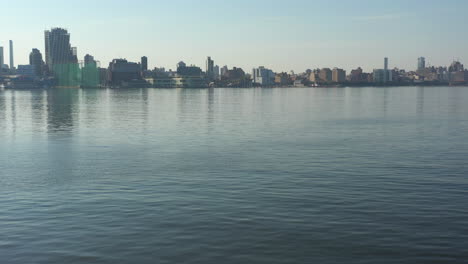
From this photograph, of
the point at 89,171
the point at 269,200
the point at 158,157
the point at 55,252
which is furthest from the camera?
the point at 158,157

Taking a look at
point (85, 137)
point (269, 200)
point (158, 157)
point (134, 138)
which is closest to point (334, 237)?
point (269, 200)

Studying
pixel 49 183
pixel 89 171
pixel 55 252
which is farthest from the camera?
pixel 89 171

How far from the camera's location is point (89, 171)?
37.6 m

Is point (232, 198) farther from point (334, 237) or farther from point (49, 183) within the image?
point (49, 183)

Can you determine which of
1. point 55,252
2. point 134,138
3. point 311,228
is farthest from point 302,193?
point 134,138

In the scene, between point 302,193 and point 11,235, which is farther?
point 302,193

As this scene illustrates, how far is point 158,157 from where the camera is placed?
4425 centimetres

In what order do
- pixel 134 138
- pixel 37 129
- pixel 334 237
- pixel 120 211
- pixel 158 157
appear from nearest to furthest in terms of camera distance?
pixel 334 237, pixel 120 211, pixel 158 157, pixel 134 138, pixel 37 129

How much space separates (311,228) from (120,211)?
32.8ft

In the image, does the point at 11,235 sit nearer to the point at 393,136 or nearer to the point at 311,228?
the point at 311,228

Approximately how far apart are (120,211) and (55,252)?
19.7ft

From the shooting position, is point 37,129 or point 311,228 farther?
point 37,129

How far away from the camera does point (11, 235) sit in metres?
22.3

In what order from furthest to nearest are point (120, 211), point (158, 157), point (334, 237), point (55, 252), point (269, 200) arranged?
point (158, 157)
point (269, 200)
point (120, 211)
point (334, 237)
point (55, 252)
